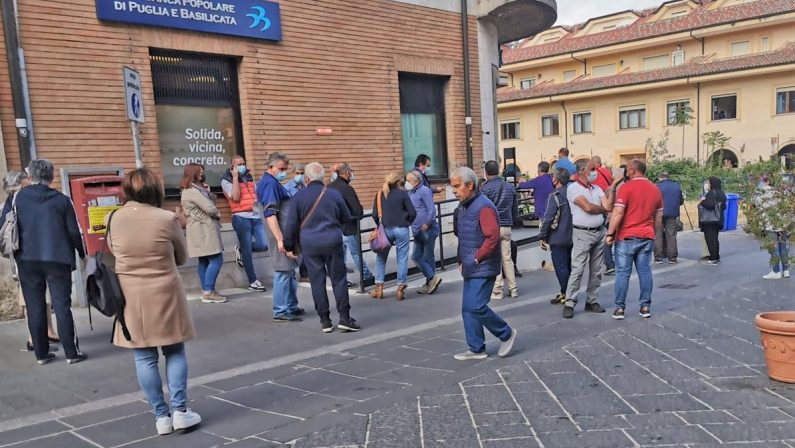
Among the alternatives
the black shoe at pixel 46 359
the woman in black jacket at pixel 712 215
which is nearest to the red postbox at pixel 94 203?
the black shoe at pixel 46 359

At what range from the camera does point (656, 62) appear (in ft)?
121

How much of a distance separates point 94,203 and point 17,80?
230 cm

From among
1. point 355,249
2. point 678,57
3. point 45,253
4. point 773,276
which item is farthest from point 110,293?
point 678,57

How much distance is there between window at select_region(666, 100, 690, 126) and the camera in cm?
3334

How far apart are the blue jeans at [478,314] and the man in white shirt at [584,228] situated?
5.93 ft

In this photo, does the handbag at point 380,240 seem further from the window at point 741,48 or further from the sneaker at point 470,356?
the window at point 741,48

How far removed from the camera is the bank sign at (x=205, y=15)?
794 cm

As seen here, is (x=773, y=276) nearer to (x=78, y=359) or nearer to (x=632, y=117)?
(x=78, y=359)

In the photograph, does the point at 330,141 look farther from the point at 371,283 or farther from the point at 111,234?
the point at 111,234

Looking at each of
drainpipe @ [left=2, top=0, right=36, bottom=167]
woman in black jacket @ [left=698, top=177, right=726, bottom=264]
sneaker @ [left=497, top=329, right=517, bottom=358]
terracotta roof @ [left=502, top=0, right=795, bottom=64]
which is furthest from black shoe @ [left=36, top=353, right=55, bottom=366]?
terracotta roof @ [left=502, top=0, right=795, bottom=64]

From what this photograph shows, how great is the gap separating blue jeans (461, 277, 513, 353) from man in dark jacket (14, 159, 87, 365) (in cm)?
346

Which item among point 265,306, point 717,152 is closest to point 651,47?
point 717,152

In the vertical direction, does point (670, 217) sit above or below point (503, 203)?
below

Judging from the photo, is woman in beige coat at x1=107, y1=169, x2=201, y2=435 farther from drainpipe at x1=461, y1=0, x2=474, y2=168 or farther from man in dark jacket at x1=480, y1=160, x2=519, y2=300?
drainpipe at x1=461, y1=0, x2=474, y2=168
